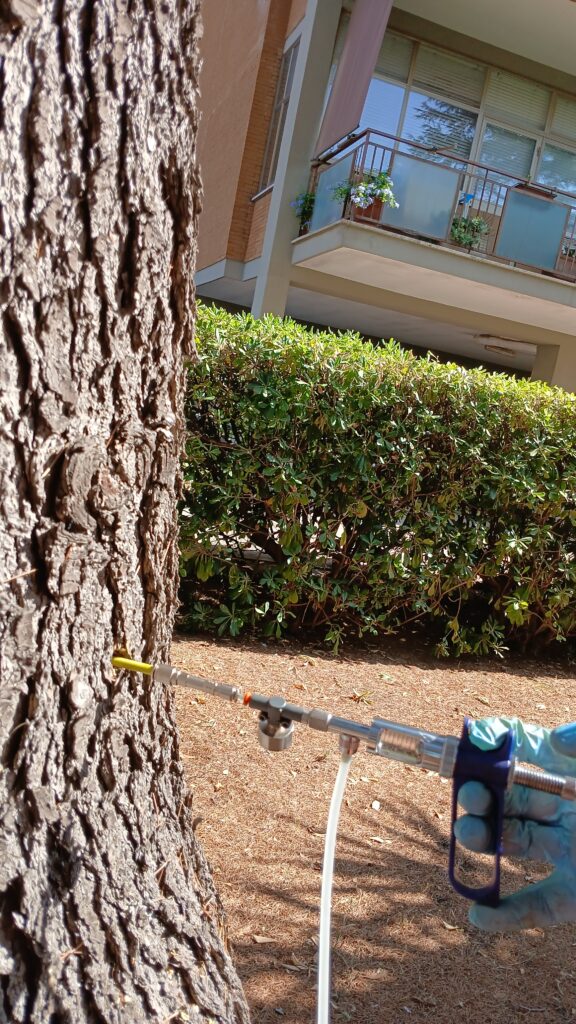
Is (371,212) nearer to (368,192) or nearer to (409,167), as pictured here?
(368,192)

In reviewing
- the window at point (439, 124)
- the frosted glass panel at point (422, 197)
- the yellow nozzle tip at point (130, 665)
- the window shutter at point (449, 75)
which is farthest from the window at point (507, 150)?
the yellow nozzle tip at point (130, 665)

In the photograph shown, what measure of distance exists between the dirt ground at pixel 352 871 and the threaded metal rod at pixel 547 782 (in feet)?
5.15

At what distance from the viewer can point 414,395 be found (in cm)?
534

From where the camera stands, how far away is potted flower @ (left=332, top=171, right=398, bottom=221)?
9789 millimetres

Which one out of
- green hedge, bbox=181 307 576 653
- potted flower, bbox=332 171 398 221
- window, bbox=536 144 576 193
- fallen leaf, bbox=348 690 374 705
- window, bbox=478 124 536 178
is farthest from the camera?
window, bbox=536 144 576 193

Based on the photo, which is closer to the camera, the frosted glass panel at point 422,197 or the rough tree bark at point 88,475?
the rough tree bark at point 88,475

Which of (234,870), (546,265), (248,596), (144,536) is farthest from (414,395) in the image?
(546,265)

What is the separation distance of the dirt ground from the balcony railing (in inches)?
275

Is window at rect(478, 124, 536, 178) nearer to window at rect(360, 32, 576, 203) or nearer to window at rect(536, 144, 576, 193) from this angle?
window at rect(360, 32, 576, 203)

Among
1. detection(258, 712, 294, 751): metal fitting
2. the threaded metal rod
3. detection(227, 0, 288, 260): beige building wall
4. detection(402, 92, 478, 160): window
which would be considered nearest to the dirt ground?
detection(258, 712, 294, 751): metal fitting

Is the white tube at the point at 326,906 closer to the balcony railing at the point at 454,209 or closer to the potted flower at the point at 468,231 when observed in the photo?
the balcony railing at the point at 454,209

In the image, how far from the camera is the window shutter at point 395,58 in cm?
1159

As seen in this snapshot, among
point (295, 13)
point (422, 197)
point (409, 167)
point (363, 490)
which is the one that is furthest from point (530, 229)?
point (363, 490)

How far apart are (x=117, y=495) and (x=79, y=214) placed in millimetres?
518
